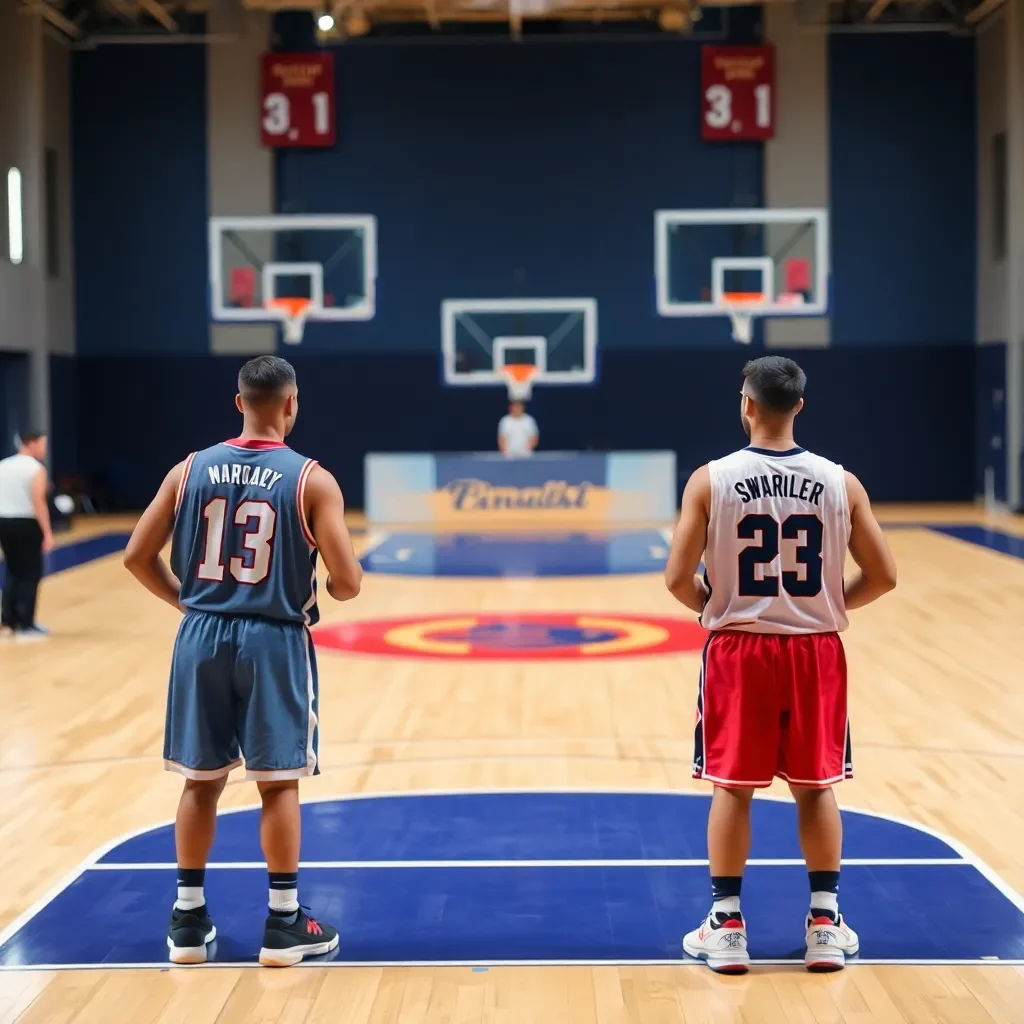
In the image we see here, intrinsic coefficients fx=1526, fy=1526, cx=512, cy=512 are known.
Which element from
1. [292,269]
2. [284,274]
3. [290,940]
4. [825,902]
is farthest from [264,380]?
[284,274]

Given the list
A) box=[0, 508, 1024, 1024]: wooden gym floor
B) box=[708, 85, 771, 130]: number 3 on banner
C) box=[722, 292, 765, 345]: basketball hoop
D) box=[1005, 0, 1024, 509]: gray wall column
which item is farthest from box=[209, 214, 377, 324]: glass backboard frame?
box=[1005, 0, 1024, 509]: gray wall column

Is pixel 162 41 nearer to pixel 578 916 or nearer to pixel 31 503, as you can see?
pixel 31 503

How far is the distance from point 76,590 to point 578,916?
423 inches

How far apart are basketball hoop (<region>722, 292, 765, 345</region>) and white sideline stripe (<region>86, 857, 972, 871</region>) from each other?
16.4m

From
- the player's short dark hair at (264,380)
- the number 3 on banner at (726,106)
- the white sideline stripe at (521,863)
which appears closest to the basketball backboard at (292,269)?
the number 3 on banner at (726,106)

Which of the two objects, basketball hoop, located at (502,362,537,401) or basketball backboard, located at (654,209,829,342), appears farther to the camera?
basketball hoop, located at (502,362,537,401)

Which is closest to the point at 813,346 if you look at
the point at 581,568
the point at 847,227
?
the point at 847,227

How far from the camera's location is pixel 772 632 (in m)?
4.64

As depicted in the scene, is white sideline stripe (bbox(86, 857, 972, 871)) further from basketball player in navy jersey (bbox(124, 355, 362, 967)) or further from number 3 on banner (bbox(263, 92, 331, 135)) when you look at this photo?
number 3 on banner (bbox(263, 92, 331, 135))

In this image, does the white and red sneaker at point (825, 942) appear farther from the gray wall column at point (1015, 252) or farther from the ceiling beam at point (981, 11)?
the ceiling beam at point (981, 11)

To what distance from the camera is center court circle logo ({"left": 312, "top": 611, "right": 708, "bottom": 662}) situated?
11172 mm

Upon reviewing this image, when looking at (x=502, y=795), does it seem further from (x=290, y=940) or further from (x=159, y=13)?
(x=159, y=13)

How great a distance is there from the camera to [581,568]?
16.5 metres

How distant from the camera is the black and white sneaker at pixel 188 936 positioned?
473cm
